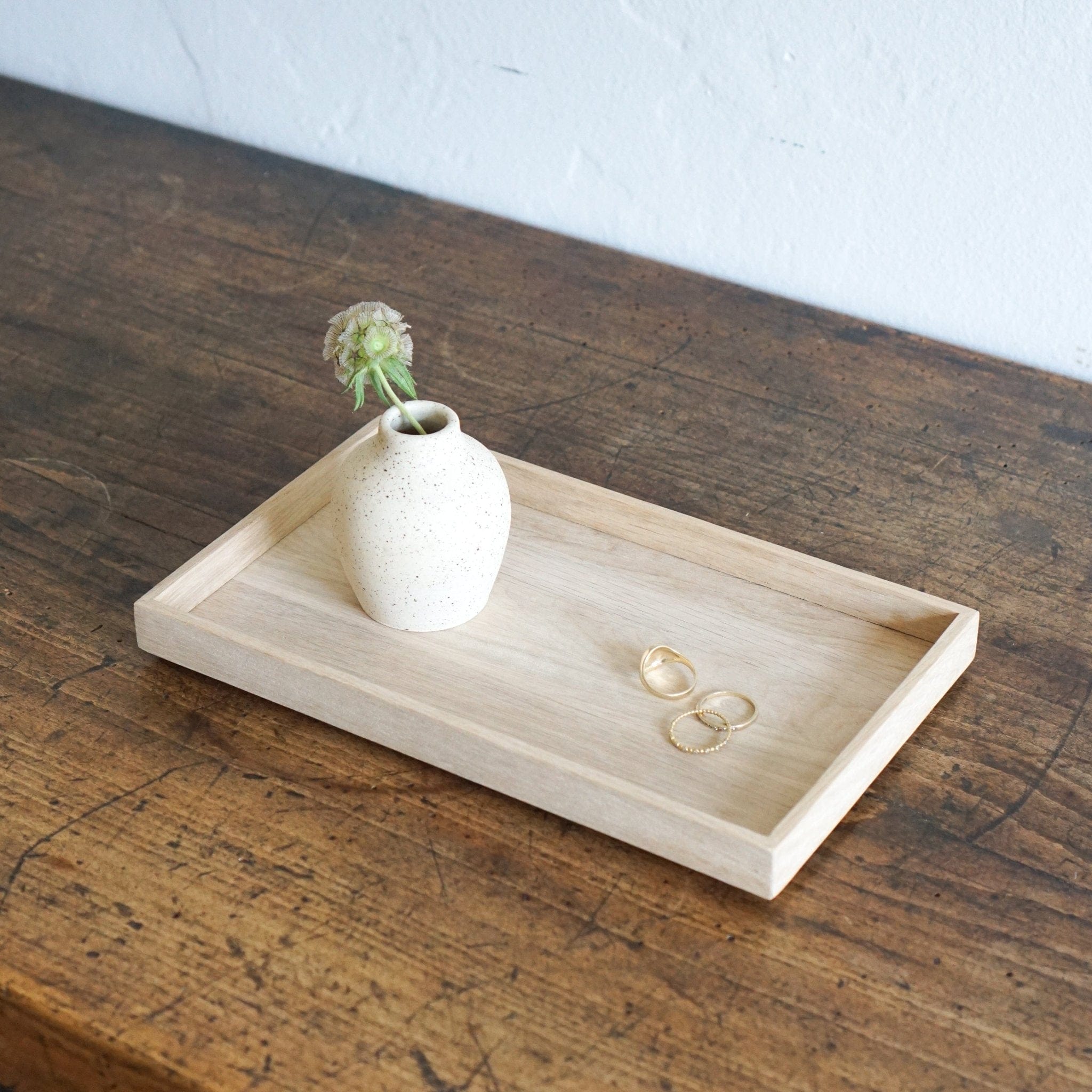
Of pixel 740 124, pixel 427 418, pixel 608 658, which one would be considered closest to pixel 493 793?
pixel 608 658

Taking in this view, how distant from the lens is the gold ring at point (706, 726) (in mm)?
766

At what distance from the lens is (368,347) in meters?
0.75

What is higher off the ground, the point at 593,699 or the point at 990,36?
the point at 990,36

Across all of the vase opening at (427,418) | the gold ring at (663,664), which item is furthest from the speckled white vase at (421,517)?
the gold ring at (663,664)

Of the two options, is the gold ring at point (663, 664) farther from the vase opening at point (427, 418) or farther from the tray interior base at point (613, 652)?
the vase opening at point (427, 418)

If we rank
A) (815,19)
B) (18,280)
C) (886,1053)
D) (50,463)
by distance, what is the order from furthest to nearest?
(18,280)
(815,19)
(50,463)
(886,1053)

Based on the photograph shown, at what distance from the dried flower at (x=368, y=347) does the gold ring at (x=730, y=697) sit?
0.24 metres

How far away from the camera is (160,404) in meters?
1.12

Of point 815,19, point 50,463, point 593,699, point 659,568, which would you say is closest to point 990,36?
point 815,19

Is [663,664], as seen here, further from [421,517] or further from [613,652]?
[421,517]

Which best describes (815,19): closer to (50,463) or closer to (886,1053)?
(50,463)

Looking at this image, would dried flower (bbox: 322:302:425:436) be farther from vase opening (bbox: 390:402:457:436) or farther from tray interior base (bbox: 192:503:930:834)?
tray interior base (bbox: 192:503:930:834)

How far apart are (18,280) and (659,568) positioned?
710 millimetres

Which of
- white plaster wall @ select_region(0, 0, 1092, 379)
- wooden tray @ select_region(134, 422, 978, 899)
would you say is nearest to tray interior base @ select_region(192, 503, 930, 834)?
wooden tray @ select_region(134, 422, 978, 899)
